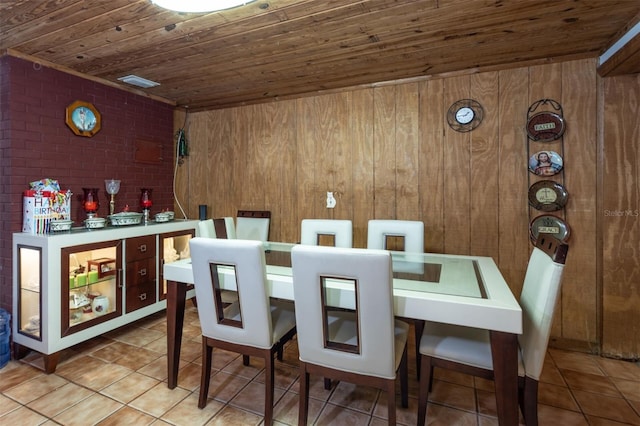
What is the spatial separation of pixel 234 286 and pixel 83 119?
2.26 meters

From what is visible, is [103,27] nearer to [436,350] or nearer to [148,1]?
[148,1]

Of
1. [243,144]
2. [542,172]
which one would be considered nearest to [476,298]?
[542,172]

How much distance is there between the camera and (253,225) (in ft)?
11.4

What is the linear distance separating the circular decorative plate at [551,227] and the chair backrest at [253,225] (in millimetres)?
2413

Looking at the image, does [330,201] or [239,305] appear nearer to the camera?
[239,305]

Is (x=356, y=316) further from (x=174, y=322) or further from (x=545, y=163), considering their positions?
(x=545, y=163)

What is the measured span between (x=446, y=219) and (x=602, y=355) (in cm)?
147

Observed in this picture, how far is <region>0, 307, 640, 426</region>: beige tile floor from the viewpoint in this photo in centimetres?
174

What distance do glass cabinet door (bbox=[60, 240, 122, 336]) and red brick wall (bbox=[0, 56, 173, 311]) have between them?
488mm

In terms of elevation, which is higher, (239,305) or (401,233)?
(401,233)

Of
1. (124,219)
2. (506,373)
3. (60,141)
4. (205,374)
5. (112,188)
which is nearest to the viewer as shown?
(506,373)

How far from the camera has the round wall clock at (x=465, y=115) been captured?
8.86ft

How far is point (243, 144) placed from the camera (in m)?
3.63

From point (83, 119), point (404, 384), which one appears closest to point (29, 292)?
point (83, 119)
